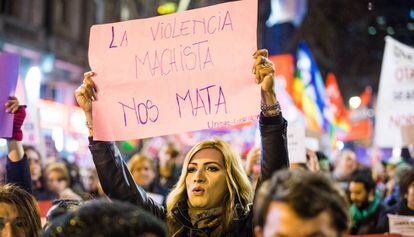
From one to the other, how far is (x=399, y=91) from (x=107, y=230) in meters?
5.96

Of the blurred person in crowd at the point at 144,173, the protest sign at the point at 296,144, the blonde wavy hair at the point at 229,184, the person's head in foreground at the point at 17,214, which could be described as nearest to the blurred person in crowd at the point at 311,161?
the protest sign at the point at 296,144

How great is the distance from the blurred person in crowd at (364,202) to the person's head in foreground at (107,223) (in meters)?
4.72

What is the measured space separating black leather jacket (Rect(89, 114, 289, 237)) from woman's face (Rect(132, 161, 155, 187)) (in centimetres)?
365

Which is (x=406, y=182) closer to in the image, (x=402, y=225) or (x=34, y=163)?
(x=402, y=225)

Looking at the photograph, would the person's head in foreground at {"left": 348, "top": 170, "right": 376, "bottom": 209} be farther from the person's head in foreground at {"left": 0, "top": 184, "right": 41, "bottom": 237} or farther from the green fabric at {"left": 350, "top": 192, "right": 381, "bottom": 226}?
the person's head in foreground at {"left": 0, "top": 184, "right": 41, "bottom": 237}

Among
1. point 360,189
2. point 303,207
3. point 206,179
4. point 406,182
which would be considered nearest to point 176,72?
point 206,179

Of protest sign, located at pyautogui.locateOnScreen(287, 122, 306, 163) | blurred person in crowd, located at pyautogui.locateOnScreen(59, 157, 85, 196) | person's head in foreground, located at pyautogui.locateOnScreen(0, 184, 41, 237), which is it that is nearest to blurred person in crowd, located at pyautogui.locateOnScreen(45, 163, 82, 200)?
blurred person in crowd, located at pyautogui.locateOnScreen(59, 157, 85, 196)

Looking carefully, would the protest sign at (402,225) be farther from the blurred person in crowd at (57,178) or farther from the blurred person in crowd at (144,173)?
the blurred person in crowd at (57,178)

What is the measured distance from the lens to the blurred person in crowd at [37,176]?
20.8ft

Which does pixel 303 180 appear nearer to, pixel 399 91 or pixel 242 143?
pixel 399 91

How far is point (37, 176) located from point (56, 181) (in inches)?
17.9

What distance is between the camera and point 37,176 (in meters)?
6.52

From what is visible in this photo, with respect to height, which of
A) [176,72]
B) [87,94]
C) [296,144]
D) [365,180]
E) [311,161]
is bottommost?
[365,180]

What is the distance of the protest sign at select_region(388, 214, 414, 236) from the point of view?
4773mm
